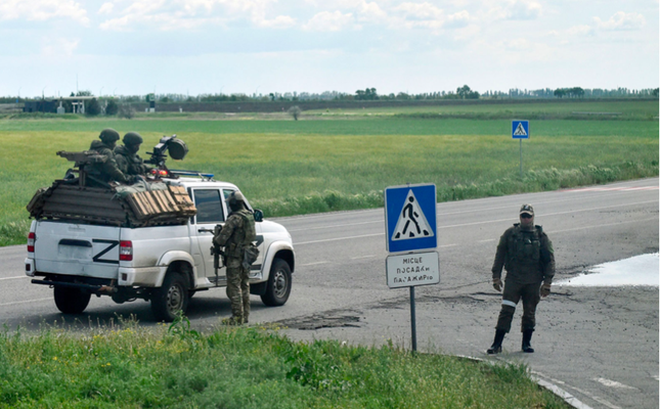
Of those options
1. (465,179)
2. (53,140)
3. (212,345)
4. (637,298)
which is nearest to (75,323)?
(212,345)

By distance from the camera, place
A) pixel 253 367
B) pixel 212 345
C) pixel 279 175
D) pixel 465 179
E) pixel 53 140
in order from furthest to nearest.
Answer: pixel 53 140 → pixel 279 175 → pixel 465 179 → pixel 212 345 → pixel 253 367

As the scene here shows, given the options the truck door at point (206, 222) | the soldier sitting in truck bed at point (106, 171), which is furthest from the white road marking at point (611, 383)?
the soldier sitting in truck bed at point (106, 171)

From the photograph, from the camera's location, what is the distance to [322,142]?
267 feet

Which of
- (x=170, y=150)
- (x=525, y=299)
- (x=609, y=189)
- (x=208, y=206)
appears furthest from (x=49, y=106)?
(x=525, y=299)

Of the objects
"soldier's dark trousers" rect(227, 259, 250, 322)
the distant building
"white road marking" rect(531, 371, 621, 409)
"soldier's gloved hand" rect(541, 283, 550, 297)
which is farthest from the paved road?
the distant building

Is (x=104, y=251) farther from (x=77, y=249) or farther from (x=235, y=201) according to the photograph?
(x=235, y=201)

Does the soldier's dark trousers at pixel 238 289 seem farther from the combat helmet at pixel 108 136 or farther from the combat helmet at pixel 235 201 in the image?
the combat helmet at pixel 108 136

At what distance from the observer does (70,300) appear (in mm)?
12258

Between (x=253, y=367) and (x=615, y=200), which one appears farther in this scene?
(x=615, y=200)

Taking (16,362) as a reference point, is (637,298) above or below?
below

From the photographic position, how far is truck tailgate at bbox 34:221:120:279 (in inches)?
441

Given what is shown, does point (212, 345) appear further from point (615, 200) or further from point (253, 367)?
point (615, 200)

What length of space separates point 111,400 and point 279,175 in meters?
37.6

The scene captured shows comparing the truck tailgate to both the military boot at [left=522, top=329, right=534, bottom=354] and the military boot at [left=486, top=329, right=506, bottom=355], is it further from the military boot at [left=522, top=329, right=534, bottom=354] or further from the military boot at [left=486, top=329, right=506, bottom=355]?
the military boot at [left=522, top=329, right=534, bottom=354]
